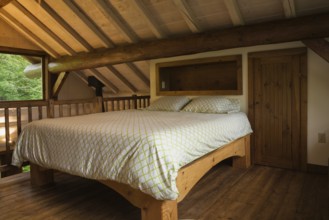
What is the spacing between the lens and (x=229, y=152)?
3.01m

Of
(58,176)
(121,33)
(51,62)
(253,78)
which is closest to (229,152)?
(253,78)

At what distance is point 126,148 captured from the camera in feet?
6.28

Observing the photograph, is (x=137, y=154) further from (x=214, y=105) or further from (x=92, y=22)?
(x=92, y=22)

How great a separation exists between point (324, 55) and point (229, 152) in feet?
4.80

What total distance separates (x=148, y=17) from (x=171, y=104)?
4.15 ft

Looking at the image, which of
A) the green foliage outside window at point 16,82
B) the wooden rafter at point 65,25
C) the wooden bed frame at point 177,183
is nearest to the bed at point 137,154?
the wooden bed frame at point 177,183

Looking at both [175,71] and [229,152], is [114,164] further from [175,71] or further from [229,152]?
[175,71]

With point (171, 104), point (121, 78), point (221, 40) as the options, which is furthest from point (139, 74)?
point (221, 40)

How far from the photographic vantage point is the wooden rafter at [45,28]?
4.34m

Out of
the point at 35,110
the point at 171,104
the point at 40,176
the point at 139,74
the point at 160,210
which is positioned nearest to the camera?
the point at 160,210

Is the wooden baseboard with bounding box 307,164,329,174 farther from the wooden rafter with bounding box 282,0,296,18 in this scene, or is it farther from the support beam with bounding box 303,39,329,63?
the wooden rafter with bounding box 282,0,296,18

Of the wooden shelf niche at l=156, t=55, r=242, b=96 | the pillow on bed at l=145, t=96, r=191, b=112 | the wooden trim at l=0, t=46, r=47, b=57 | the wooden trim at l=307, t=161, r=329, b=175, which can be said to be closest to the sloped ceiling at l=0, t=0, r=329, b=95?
the wooden trim at l=0, t=46, r=47, b=57

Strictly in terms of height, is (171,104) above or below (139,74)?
below

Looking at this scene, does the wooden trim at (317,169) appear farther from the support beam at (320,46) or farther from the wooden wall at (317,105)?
the support beam at (320,46)
